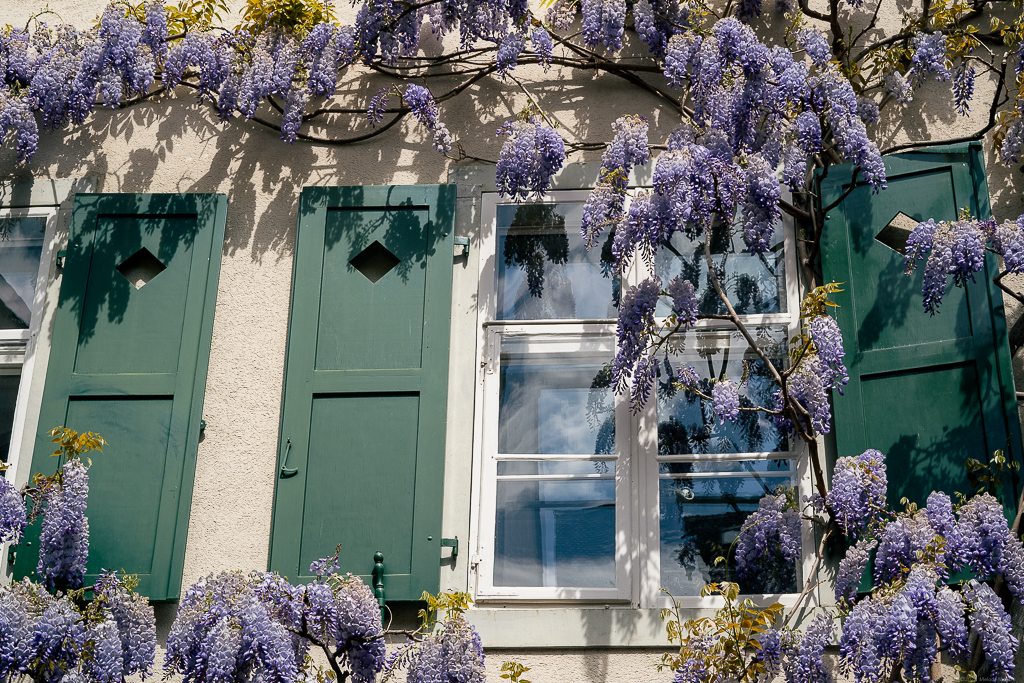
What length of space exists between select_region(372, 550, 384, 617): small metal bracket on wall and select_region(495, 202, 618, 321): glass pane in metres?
1.06

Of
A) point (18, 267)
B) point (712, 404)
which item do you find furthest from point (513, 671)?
point (18, 267)

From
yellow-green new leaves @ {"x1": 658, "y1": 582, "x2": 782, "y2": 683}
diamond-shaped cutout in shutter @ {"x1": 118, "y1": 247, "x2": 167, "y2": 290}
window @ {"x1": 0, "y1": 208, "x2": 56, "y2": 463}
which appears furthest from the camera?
diamond-shaped cutout in shutter @ {"x1": 118, "y1": 247, "x2": 167, "y2": 290}

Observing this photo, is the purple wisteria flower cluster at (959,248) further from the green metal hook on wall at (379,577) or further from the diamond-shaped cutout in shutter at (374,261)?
the green metal hook on wall at (379,577)

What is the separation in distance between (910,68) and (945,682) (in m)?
2.35

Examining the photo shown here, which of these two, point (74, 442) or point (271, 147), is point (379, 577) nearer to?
point (74, 442)

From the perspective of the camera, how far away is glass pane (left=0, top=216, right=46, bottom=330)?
A: 4914 millimetres

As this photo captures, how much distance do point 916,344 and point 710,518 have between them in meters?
0.96

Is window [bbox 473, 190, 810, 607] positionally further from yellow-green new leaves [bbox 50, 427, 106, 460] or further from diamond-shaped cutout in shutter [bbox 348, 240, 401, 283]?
yellow-green new leaves [bbox 50, 427, 106, 460]

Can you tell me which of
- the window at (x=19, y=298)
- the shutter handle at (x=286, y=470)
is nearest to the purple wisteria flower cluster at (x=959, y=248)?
the shutter handle at (x=286, y=470)

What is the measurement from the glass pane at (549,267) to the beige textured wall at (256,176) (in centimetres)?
18

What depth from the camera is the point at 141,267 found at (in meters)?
4.92

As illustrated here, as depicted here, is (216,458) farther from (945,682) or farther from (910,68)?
(910,68)

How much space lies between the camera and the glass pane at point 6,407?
4.66 m

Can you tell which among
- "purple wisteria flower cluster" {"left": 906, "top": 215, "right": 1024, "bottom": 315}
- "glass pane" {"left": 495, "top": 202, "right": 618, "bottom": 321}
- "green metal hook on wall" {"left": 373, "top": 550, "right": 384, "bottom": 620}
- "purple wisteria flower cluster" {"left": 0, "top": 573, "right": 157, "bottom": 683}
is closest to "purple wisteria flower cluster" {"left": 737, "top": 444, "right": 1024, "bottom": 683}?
"purple wisteria flower cluster" {"left": 906, "top": 215, "right": 1024, "bottom": 315}
